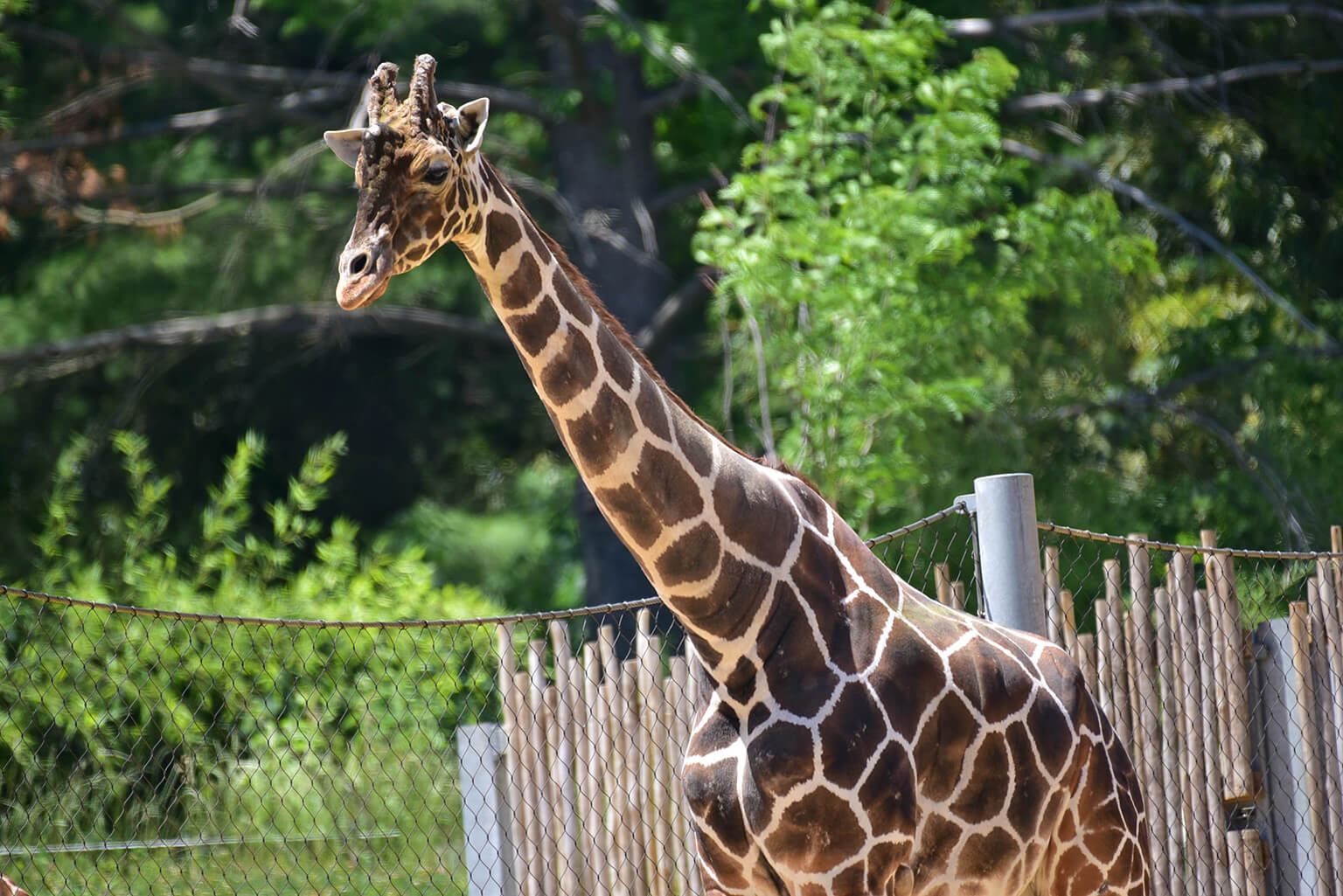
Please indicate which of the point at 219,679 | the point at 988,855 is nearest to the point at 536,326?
the point at 988,855

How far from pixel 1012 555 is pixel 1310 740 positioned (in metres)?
1.59

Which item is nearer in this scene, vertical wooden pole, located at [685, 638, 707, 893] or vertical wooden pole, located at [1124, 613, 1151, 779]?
vertical wooden pole, located at [685, 638, 707, 893]

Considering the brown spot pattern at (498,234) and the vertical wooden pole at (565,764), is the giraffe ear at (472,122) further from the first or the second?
the vertical wooden pole at (565,764)

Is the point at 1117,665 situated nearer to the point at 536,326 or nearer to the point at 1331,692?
the point at 1331,692

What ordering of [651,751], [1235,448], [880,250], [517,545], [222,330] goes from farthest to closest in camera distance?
[517,545], [222,330], [1235,448], [880,250], [651,751]

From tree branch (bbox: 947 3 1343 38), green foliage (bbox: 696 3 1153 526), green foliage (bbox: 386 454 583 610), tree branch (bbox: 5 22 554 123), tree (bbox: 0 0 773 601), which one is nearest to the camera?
green foliage (bbox: 696 3 1153 526)

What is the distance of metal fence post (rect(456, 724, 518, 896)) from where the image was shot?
17.4 feet

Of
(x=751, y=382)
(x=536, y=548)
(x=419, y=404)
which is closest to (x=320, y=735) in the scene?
(x=751, y=382)

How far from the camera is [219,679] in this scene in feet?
28.8

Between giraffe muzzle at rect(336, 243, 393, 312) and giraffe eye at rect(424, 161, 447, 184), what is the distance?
20cm

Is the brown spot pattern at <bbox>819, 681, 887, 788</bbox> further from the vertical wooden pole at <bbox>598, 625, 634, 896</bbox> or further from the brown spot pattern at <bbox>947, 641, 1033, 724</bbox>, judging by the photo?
the vertical wooden pole at <bbox>598, 625, 634, 896</bbox>

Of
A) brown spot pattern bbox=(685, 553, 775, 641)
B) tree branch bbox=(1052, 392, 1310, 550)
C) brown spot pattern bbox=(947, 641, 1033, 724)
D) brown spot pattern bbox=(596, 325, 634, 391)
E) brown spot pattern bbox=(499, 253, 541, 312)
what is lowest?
brown spot pattern bbox=(947, 641, 1033, 724)

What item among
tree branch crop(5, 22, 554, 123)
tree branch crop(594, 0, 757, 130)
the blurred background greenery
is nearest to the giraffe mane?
the blurred background greenery

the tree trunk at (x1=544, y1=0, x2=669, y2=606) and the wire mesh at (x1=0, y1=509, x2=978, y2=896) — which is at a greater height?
the tree trunk at (x1=544, y1=0, x2=669, y2=606)
